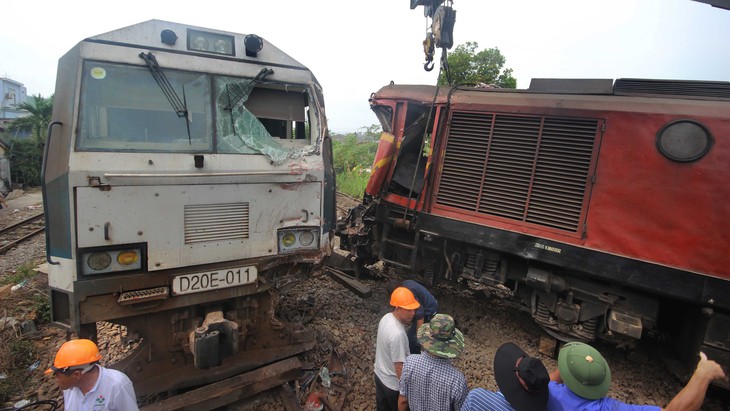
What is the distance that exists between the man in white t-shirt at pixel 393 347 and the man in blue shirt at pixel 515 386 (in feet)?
2.42

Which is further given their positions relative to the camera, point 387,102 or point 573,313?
point 387,102

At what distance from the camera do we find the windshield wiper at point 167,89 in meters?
2.73

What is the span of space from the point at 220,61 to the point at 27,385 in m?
3.45

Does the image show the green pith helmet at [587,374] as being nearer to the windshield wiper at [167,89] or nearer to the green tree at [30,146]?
the windshield wiper at [167,89]

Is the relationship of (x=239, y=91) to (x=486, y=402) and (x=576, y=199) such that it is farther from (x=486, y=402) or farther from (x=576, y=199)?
(x=576, y=199)

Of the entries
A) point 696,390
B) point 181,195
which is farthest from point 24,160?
point 696,390

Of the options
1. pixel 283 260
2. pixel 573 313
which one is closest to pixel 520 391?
pixel 283 260

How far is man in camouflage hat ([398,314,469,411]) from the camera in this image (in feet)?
7.25

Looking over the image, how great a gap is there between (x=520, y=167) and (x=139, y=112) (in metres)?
3.85

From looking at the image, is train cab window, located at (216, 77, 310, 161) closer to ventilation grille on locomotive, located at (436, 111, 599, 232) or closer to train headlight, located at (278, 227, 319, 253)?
train headlight, located at (278, 227, 319, 253)

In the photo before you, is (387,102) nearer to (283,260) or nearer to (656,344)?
(283,260)

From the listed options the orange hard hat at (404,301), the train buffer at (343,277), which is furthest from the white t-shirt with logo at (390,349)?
the train buffer at (343,277)

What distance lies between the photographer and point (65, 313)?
2662 millimetres

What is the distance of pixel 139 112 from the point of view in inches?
108
